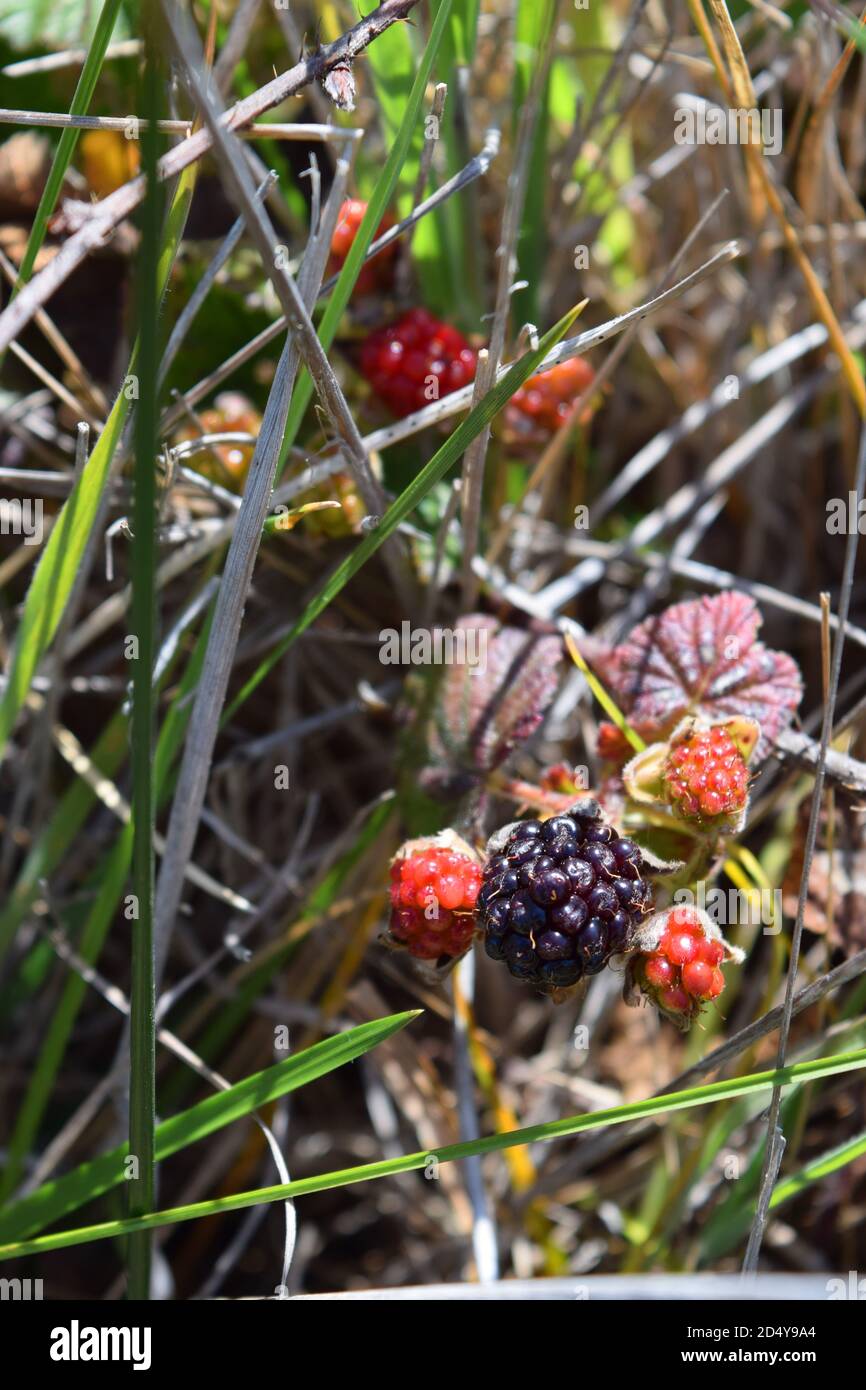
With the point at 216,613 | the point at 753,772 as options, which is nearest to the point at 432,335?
the point at 216,613

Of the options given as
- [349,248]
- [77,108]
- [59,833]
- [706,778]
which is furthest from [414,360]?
[59,833]

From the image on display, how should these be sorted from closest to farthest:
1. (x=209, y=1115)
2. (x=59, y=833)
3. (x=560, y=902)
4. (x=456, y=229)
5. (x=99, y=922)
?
(x=560, y=902) → (x=209, y=1115) → (x=99, y=922) → (x=59, y=833) → (x=456, y=229)

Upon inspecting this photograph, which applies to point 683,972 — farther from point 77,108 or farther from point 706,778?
point 77,108

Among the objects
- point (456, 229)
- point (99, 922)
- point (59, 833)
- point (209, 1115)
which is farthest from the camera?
point (456, 229)

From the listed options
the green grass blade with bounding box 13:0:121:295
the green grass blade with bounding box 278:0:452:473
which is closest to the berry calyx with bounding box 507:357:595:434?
the green grass blade with bounding box 278:0:452:473

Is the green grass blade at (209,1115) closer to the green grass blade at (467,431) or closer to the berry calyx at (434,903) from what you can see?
the berry calyx at (434,903)

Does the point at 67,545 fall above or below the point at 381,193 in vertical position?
below
